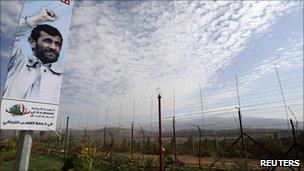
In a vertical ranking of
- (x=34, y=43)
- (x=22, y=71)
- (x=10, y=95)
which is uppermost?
(x=34, y=43)

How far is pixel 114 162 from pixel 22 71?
10511 millimetres

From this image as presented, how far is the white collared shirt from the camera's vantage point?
17.5 ft

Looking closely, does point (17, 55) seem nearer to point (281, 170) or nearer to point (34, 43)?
point (34, 43)

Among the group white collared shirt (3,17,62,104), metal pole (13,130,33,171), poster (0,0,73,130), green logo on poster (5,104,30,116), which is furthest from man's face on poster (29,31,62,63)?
metal pole (13,130,33,171)

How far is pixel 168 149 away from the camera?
21625 millimetres

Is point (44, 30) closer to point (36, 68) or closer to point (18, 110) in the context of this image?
point (36, 68)

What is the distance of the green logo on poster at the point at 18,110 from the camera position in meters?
5.15

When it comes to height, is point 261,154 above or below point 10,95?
below

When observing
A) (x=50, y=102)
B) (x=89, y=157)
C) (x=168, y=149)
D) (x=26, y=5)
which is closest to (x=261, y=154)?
(x=168, y=149)

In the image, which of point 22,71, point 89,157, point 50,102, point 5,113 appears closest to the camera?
point 5,113

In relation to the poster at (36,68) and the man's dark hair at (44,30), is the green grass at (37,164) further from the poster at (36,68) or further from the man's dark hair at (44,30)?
the man's dark hair at (44,30)

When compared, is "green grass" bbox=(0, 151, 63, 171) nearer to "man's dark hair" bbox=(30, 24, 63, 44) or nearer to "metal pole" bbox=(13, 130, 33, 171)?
"metal pole" bbox=(13, 130, 33, 171)

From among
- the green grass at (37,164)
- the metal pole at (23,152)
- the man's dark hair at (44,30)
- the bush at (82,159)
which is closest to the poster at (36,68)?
the man's dark hair at (44,30)

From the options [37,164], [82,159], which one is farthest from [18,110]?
[37,164]
